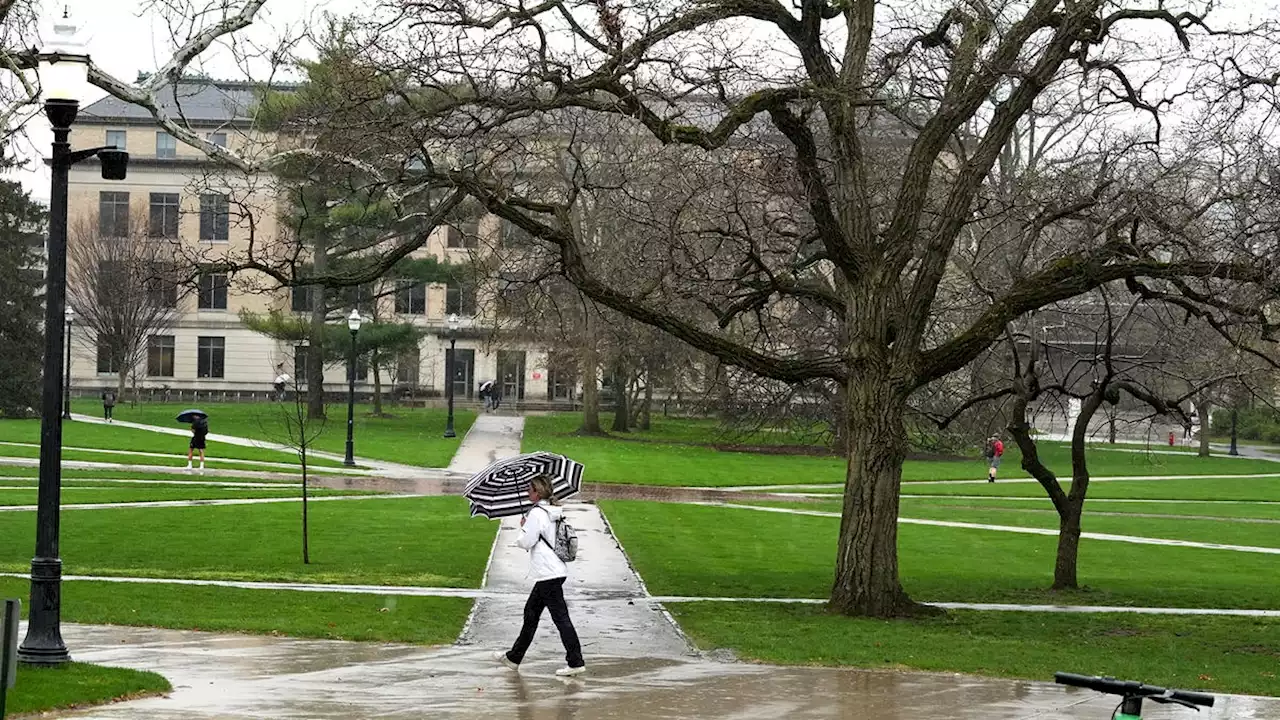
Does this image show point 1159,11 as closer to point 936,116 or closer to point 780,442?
point 936,116

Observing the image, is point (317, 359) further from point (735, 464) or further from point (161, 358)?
point (161, 358)

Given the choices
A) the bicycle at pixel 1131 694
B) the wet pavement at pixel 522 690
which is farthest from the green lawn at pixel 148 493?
the bicycle at pixel 1131 694

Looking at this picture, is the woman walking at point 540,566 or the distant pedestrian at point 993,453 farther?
the distant pedestrian at point 993,453

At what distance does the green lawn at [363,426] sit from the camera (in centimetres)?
5416

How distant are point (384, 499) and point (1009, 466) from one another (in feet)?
107

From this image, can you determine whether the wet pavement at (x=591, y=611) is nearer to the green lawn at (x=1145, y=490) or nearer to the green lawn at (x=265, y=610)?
the green lawn at (x=265, y=610)

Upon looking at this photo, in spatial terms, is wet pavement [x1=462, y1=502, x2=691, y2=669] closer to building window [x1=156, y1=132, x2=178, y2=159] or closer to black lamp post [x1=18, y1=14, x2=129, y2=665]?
black lamp post [x1=18, y1=14, x2=129, y2=665]

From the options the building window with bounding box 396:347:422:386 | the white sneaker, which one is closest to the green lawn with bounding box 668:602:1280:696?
the white sneaker

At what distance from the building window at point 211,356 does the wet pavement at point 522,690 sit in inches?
3083

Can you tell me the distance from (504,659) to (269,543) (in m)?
12.9

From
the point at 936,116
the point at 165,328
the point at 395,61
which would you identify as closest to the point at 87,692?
the point at 395,61

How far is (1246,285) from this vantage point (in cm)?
1798

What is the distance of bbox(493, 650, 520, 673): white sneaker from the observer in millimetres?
13812

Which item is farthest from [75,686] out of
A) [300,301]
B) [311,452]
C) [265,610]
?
[300,301]
